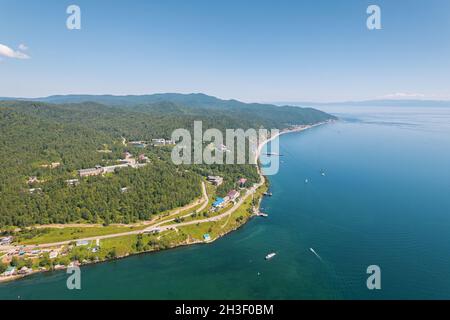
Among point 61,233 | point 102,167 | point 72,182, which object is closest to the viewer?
point 61,233

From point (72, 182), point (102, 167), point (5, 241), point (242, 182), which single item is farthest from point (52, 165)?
A: point (242, 182)

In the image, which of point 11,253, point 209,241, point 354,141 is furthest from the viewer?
point 354,141

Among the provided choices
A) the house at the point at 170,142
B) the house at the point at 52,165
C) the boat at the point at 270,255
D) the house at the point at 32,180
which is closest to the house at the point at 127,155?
the house at the point at 52,165

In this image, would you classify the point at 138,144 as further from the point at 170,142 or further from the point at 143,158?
the point at 143,158

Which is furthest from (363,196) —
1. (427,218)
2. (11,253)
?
(11,253)

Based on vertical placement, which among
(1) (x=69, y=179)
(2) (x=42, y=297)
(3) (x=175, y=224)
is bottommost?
(2) (x=42, y=297)

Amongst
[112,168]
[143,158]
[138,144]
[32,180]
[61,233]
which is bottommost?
[61,233]

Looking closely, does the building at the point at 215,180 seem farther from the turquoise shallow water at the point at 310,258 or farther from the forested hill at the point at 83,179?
the turquoise shallow water at the point at 310,258

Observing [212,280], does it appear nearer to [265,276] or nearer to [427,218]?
[265,276]
